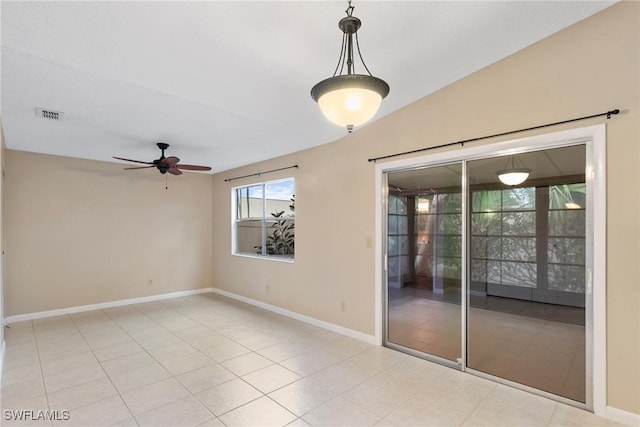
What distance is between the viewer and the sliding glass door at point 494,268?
298 centimetres

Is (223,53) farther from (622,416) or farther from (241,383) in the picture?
(622,416)

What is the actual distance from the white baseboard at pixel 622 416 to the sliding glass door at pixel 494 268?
214mm

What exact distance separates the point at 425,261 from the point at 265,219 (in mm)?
3028

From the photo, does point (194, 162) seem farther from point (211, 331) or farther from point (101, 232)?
point (211, 331)

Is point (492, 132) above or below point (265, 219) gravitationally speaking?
above

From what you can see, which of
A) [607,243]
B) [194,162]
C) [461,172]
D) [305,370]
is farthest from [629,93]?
[194,162]

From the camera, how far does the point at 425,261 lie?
13.6 feet

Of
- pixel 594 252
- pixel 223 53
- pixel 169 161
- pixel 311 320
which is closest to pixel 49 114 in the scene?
pixel 169 161

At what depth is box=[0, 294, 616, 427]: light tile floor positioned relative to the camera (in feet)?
8.14

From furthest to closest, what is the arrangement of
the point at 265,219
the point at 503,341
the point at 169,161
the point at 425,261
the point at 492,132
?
the point at 265,219
the point at 169,161
the point at 425,261
the point at 503,341
the point at 492,132

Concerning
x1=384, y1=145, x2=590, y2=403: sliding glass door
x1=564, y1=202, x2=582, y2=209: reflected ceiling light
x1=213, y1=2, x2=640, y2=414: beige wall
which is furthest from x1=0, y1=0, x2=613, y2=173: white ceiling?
x1=564, y1=202, x2=582, y2=209: reflected ceiling light

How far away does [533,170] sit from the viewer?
3092mm

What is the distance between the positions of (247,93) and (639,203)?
11.0 ft

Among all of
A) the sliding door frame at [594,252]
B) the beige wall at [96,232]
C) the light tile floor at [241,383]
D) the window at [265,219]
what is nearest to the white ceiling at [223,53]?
the sliding door frame at [594,252]
